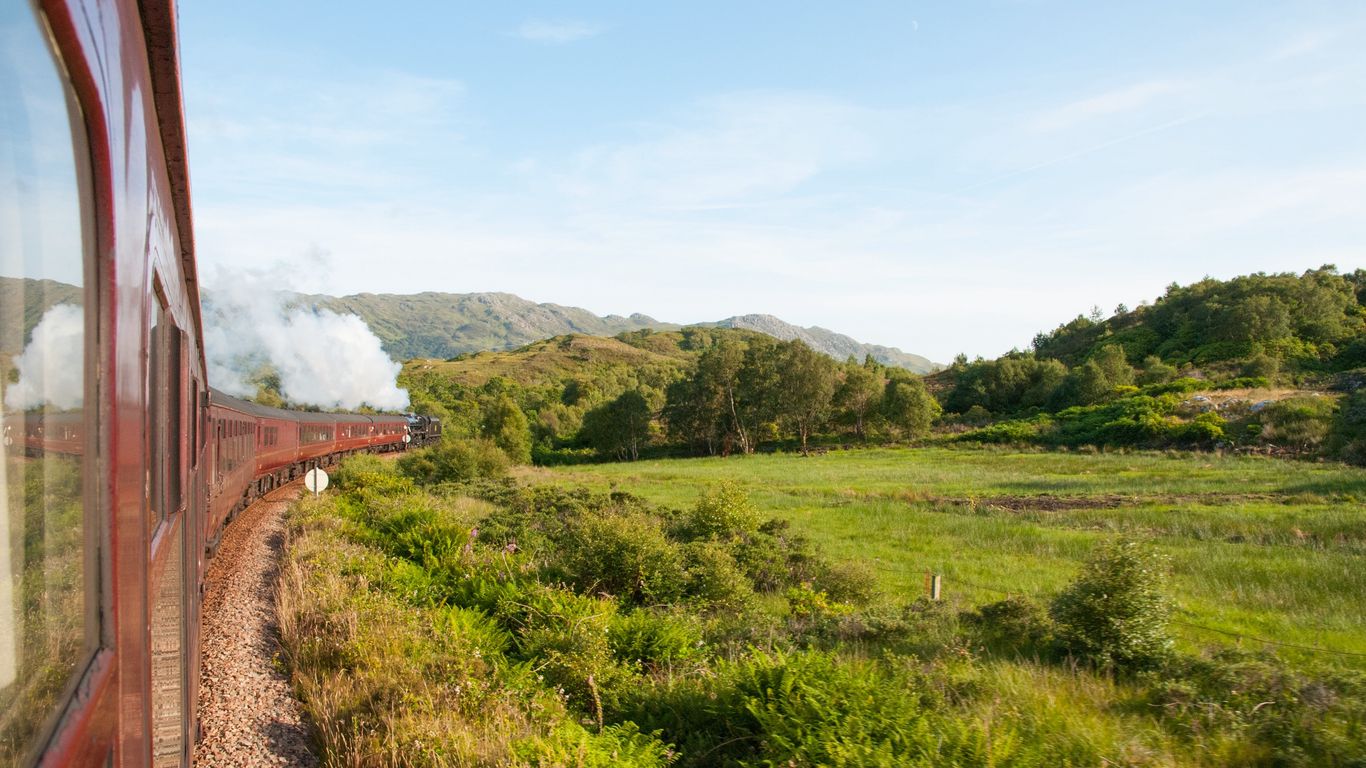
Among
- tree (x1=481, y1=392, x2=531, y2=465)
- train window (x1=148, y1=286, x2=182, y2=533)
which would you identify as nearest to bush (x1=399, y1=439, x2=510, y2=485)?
tree (x1=481, y1=392, x2=531, y2=465)

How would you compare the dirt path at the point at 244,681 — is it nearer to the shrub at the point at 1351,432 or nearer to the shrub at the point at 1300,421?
the shrub at the point at 1351,432

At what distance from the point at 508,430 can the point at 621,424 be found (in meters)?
18.3

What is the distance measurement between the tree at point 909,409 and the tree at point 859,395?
2693 mm

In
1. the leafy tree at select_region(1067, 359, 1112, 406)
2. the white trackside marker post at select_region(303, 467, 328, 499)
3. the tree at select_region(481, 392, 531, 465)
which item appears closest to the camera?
the white trackside marker post at select_region(303, 467, 328, 499)

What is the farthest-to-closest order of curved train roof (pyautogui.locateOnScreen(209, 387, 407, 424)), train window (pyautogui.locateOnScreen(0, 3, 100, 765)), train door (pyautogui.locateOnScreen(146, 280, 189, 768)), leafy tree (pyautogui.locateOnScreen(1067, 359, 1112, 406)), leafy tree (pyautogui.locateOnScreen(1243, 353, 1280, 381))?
leafy tree (pyautogui.locateOnScreen(1067, 359, 1112, 406))
leafy tree (pyautogui.locateOnScreen(1243, 353, 1280, 381))
curved train roof (pyautogui.locateOnScreen(209, 387, 407, 424))
train door (pyautogui.locateOnScreen(146, 280, 189, 768))
train window (pyautogui.locateOnScreen(0, 3, 100, 765))

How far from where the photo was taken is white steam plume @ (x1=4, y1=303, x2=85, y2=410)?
105 cm

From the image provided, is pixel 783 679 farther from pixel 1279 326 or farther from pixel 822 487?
pixel 1279 326

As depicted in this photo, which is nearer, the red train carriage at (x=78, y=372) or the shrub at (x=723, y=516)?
the red train carriage at (x=78, y=372)

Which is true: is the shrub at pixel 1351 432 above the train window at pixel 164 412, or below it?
below

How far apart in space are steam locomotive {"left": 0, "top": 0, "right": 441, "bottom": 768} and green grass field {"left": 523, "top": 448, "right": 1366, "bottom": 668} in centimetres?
1016

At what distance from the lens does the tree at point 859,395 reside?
68.6 metres

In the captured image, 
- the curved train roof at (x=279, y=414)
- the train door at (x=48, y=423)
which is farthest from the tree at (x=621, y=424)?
the train door at (x=48, y=423)

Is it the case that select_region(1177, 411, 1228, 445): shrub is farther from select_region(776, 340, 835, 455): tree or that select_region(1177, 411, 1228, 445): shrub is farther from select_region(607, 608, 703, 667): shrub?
select_region(607, 608, 703, 667): shrub

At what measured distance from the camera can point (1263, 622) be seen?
40.6 ft
